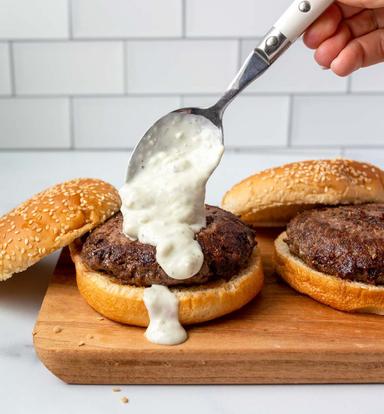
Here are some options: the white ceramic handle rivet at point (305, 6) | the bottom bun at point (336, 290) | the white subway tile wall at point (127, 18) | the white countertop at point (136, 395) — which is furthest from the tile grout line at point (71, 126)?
the bottom bun at point (336, 290)

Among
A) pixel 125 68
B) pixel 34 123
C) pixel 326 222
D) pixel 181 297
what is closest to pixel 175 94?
pixel 125 68

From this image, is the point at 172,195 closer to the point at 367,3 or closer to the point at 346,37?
the point at 367,3

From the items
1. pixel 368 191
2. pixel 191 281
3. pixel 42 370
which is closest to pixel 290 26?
pixel 368 191

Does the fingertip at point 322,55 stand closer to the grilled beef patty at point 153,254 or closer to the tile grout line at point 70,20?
the grilled beef patty at point 153,254

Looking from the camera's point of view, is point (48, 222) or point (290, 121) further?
point (290, 121)

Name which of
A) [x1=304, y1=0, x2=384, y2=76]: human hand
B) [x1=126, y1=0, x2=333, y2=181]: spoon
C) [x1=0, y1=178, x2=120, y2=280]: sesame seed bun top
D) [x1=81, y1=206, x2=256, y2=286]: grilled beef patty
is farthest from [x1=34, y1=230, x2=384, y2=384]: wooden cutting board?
[x1=304, y1=0, x2=384, y2=76]: human hand

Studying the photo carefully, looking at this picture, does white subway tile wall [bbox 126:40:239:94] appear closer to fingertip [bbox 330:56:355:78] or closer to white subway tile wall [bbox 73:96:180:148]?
white subway tile wall [bbox 73:96:180:148]
